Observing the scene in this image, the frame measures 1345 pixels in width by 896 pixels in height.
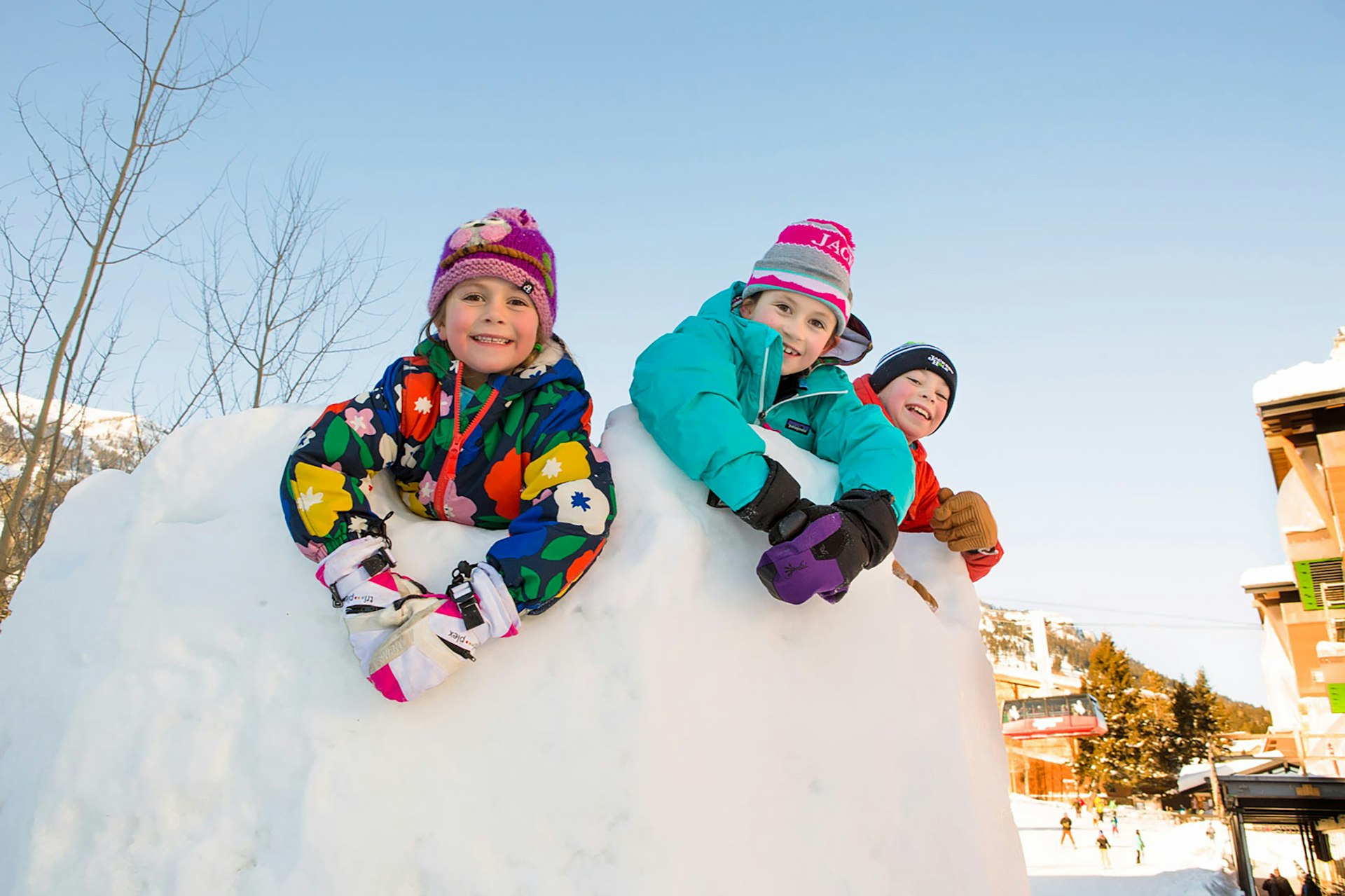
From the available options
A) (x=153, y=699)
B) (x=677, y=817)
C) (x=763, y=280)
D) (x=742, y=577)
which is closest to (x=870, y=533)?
(x=742, y=577)

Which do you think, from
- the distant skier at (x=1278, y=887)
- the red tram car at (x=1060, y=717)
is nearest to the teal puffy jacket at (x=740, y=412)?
the distant skier at (x=1278, y=887)

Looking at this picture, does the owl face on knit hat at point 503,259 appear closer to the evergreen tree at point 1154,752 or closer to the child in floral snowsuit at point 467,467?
the child in floral snowsuit at point 467,467

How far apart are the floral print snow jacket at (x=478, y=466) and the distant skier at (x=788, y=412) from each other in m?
0.22

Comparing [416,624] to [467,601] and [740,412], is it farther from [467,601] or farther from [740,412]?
[740,412]

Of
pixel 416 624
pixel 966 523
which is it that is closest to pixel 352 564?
pixel 416 624

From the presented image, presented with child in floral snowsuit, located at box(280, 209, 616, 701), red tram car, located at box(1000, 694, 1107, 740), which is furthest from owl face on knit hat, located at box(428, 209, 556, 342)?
red tram car, located at box(1000, 694, 1107, 740)

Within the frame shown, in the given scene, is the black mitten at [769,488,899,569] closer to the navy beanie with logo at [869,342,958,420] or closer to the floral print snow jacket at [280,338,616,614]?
the floral print snow jacket at [280,338,616,614]

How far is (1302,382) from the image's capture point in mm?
13180

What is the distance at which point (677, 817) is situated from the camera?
4.99 feet

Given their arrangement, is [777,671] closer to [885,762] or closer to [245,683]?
[885,762]

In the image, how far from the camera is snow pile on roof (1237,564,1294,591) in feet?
62.4

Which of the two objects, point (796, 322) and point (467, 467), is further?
point (796, 322)

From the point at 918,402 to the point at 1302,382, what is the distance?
13.6 meters

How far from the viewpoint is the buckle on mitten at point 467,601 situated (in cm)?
152
